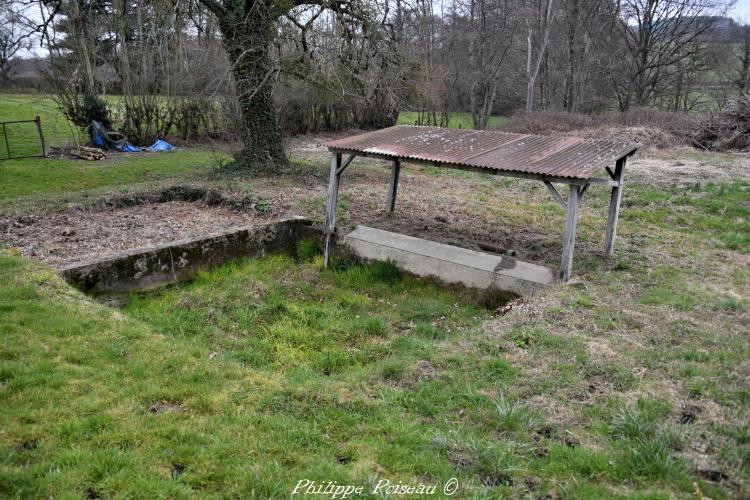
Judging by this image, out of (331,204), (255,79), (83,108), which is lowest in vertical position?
(331,204)

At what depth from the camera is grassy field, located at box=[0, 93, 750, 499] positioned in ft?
10.5

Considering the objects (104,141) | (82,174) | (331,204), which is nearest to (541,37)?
(104,141)

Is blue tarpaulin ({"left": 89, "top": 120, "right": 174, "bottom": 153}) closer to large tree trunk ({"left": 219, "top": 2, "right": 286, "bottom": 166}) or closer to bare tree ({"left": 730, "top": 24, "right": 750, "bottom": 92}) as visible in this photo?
large tree trunk ({"left": 219, "top": 2, "right": 286, "bottom": 166})

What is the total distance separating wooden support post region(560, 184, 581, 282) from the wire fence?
12606 mm

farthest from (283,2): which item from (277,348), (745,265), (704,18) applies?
(704,18)

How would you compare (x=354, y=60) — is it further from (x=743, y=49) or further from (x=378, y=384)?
(x=743, y=49)

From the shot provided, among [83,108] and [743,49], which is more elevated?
[743,49]

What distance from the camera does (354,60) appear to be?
12.3m

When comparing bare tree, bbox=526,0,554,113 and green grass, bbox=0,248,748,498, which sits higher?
bare tree, bbox=526,0,554,113

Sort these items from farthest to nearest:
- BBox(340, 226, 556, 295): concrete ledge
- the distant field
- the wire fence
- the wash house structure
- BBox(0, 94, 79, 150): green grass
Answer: the distant field < BBox(0, 94, 79, 150): green grass < the wire fence < BBox(340, 226, 556, 295): concrete ledge < the wash house structure

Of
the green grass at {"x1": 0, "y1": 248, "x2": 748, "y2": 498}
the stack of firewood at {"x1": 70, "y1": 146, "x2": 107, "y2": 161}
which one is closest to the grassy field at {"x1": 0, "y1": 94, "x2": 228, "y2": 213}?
the stack of firewood at {"x1": 70, "y1": 146, "x2": 107, "y2": 161}

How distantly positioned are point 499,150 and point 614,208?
1.81 m

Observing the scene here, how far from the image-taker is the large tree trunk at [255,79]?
1212 cm

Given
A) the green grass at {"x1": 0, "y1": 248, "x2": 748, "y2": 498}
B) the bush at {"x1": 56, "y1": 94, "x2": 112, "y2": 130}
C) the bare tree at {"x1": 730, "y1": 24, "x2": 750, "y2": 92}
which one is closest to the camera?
the green grass at {"x1": 0, "y1": 248, "x2": 748, "y2": 498}
